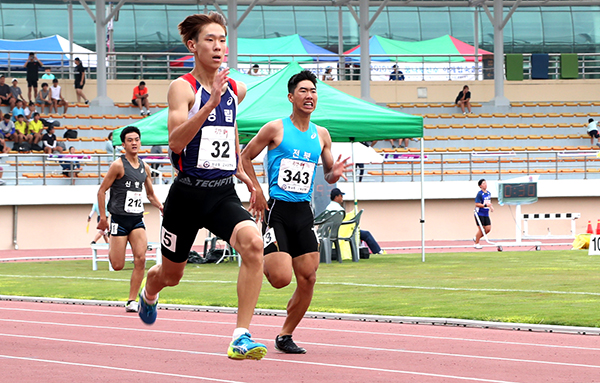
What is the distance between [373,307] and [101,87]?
24593 mm

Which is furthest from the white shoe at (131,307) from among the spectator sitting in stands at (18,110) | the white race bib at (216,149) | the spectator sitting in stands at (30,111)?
the spectator sitting in stands at (30,111)

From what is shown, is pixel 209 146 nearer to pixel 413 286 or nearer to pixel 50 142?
pixel 413 286

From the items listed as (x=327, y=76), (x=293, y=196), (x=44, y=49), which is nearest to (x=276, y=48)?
(x=327, y=76)

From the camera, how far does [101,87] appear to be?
33281 mm

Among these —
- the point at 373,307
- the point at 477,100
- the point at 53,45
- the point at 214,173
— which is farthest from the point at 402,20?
the point at 214,173

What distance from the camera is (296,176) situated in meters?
7.37

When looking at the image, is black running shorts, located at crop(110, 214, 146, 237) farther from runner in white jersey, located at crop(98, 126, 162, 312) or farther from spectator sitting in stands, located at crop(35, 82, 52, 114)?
spectator sitting in stands, located at crop(35, 82, 52, 114)

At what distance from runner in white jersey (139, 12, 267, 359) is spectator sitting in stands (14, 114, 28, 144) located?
22578 mm

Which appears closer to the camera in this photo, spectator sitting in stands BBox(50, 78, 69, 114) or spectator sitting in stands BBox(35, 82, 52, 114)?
spectator sitting in stands BBox(35, 82, 52, 114)

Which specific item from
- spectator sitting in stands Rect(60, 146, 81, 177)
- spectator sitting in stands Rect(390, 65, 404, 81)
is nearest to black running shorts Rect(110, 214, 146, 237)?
spectator sitting in stands Rect(60, 146, 81, 177)

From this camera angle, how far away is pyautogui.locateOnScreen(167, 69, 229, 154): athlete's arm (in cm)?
562

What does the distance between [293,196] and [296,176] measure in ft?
0.51

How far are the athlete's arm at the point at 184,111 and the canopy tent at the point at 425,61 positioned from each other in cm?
3153

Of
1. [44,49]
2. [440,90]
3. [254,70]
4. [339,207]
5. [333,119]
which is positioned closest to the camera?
[333,119]
